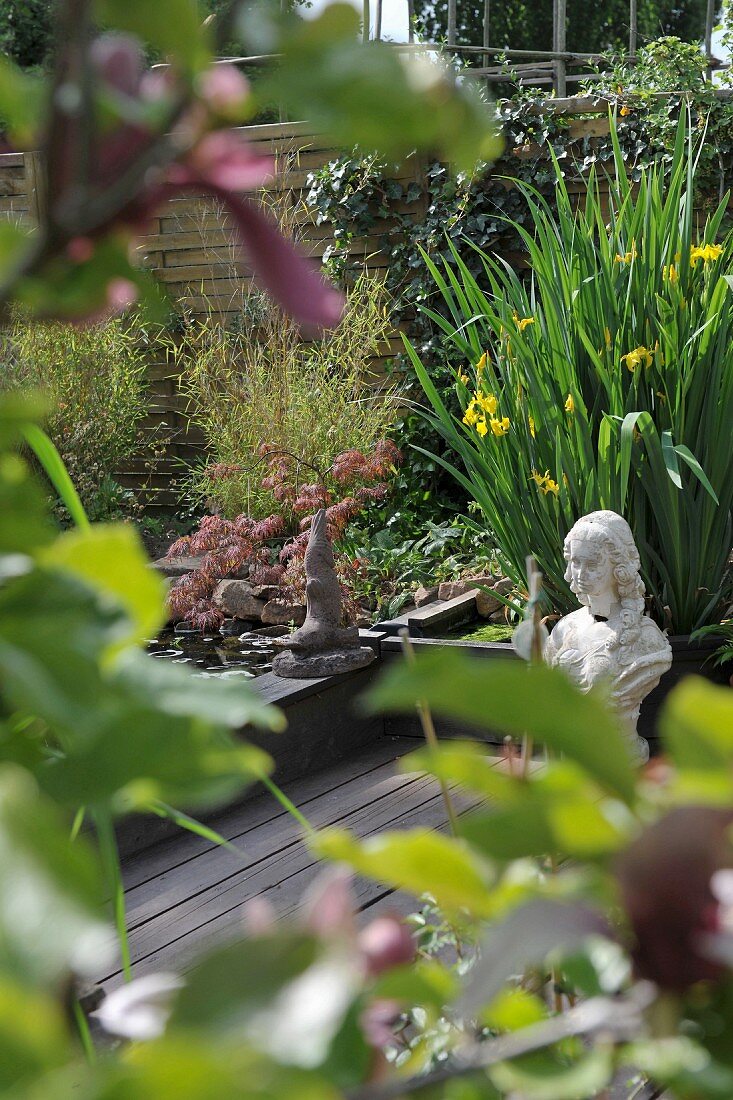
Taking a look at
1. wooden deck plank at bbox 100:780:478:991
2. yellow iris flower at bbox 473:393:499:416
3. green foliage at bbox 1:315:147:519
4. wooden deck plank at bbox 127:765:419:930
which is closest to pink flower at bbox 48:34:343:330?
wooden deck plank at bbox 100:780:478:991

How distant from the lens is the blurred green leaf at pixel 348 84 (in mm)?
255

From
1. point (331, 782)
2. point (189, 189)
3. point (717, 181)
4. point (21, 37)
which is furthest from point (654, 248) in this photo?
point (21, 37)

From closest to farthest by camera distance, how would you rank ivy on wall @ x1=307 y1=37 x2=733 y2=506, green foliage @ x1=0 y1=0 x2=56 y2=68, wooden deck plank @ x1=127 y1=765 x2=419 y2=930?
wooden deck plank @ x1=127 y1=765 x2=419 y2=930 → ivy on wall @ x1=307 y1=37 x2=733 y2=506 → green foliage @ x1=0 y1=0 x2=56 y2=68

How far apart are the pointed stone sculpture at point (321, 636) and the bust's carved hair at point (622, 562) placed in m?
1.12

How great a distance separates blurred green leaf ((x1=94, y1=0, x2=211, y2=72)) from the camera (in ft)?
0.83

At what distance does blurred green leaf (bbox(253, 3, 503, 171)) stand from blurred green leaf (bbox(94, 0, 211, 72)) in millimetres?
13

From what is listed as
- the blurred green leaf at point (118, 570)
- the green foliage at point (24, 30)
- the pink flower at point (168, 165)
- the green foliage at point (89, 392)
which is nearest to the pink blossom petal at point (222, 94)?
the pink flower at point (168, 165)

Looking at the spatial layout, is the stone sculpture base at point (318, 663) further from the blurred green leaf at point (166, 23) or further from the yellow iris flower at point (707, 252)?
the blurred green leaf at point (166, 23)

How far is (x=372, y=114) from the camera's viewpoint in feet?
0.85

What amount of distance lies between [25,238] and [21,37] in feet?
54.7

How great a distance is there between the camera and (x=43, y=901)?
0.66 feet

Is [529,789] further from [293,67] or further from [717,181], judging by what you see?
[717,181]

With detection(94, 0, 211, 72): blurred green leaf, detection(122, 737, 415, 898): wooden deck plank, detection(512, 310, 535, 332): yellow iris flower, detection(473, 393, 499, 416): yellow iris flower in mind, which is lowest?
detection(122, 737, 415, 898): wooden deck plank

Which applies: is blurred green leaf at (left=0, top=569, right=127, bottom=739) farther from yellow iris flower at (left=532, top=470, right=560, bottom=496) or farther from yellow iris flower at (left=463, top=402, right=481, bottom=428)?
yellow iris flower at (left=463, top=402, right=481, bottom=428)
